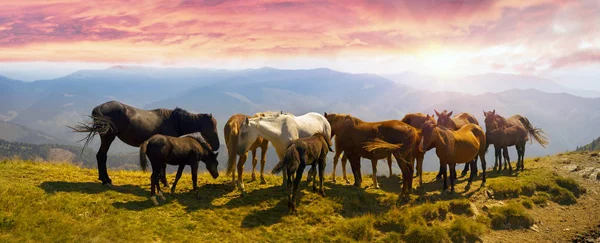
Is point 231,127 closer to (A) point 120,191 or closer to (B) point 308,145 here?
(B) point 308,145

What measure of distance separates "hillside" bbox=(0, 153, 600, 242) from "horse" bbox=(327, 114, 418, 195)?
1.16m

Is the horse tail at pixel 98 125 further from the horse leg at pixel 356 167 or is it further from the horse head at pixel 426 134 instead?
the horse head at pixel 426 134

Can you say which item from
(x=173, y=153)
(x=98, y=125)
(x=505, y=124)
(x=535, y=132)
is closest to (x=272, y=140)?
(x=173, y=153)

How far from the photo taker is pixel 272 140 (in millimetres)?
12570

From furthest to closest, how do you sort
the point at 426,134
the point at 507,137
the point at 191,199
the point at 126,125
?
1. the point at 507,137
2. the point at 426,134
3. the point at 126,125
4. the point at 191,199

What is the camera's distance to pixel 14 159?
14.2 metres

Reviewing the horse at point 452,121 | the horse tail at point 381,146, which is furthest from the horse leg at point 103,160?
the horse at point 452,121

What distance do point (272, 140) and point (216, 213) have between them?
339 cm

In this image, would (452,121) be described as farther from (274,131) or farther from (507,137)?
(274,131)

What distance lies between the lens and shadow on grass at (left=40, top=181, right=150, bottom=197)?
10766mm

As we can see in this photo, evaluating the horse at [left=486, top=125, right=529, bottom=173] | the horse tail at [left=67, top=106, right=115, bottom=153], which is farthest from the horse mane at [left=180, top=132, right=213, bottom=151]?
the horse at [left=486, top=125, right=529, bottom=173]

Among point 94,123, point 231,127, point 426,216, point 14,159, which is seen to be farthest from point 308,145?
point 14,159

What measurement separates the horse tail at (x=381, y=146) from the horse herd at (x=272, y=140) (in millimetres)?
40

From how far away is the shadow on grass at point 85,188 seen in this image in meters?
10.8
